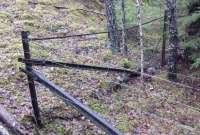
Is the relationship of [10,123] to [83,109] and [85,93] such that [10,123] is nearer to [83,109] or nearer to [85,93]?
[83,109]

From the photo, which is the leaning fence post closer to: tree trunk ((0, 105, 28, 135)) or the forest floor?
the forest floor

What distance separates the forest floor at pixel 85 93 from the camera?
10.6 metres

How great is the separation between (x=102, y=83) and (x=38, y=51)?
3.15 m

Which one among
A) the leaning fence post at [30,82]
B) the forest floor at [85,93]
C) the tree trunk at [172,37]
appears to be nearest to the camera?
the leaning fence post at [30,82]

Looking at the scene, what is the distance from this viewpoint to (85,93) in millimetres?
12398

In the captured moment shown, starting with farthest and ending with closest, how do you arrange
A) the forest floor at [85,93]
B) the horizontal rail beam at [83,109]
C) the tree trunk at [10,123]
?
1. the forest floor at [85,93]
2. the tree trunk at [10,123]
3. the horizontal rail beam at [83,109]

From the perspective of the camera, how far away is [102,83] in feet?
44.2

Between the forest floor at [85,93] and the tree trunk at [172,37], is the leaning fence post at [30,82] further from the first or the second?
the tree trunk at [172,37]

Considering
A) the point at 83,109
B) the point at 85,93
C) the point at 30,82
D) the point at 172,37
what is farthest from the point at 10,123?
the point at 172,37

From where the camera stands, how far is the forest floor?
34.9 feet

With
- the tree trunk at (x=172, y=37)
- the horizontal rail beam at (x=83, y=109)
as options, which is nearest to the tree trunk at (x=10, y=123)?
the horizontal rail beam at (x=83, y=109)

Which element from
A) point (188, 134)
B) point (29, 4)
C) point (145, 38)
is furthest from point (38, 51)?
point (145, 38)

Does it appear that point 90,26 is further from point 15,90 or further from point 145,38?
point 15,90

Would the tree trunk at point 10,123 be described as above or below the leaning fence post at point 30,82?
below
